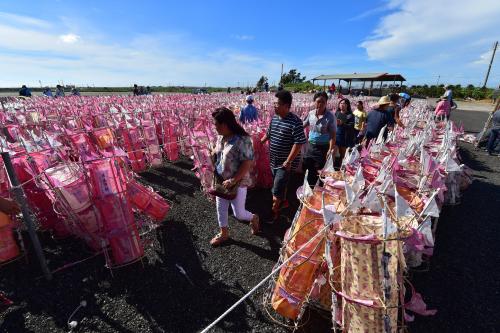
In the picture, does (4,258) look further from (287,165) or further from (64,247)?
(287,165)

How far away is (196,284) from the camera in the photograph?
3154 millimetres

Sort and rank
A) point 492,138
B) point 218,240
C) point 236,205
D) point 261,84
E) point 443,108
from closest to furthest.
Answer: point 236,205 → point 218,240 → point 492,138 → point 443,108 → point 261,84

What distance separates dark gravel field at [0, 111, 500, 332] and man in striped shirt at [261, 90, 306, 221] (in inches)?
37.9

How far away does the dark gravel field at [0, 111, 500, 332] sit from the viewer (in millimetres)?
2660

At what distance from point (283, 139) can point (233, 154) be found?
1057 millimetres

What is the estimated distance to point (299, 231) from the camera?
2359mm

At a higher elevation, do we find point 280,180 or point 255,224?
point 280,180

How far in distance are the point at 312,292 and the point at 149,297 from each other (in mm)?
1869

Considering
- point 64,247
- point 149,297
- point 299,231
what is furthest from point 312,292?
point 64,247

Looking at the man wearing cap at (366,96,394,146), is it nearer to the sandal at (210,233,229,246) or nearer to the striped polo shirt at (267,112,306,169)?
the striped polo shirt at (267,112,306,169)

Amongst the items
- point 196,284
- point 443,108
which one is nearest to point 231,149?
point 196,284

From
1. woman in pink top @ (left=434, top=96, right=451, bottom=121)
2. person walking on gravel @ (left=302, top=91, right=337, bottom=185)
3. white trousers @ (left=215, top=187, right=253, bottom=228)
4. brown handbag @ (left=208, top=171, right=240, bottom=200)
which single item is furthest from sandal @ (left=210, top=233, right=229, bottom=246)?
woman in pink top @ (left=434, top=96, right=451, bottom=121)

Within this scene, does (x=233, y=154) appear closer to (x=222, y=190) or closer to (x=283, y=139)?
(x=222, y=190)

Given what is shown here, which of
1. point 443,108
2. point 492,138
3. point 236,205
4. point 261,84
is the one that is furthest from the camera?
point 261,84
